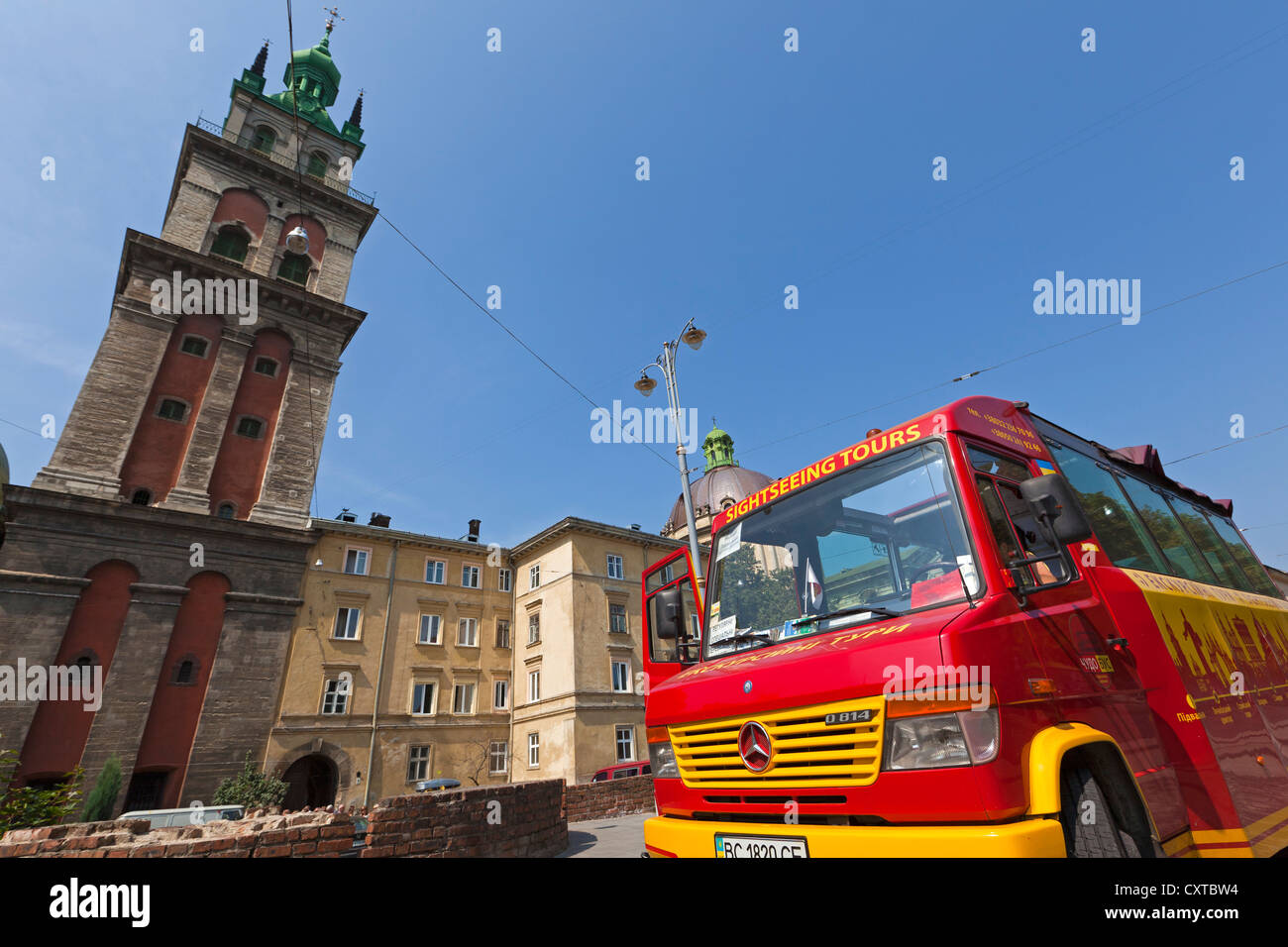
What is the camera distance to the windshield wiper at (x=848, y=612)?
3877 millimetres

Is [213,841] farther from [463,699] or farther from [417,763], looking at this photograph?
[463,699]

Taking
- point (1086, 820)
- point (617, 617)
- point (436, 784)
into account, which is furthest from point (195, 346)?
point (1086, 820)

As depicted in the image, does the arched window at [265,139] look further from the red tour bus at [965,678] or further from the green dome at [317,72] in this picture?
the red tour bus at [965,678]

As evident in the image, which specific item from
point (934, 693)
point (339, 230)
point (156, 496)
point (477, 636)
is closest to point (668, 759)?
point (934, 693)

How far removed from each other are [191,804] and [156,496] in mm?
11792

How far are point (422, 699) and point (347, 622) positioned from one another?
5254 mm

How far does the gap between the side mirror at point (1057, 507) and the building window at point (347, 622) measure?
29476 millimetres

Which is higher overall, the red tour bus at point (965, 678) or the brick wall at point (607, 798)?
the red tour bus at point (965, 678)

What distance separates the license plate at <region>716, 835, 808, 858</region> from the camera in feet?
10.8

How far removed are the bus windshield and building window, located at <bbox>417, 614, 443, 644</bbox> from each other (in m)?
27.8

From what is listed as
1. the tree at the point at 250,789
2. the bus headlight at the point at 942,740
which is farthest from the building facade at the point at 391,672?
the bus headlight at the point at 942,740

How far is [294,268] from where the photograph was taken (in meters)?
31.1
